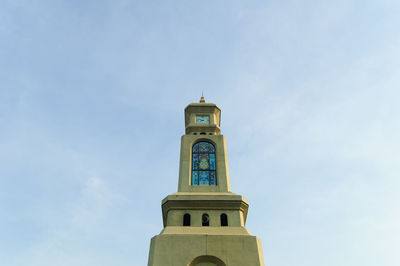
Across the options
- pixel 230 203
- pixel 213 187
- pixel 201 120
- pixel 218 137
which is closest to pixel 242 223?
pixel 230 203

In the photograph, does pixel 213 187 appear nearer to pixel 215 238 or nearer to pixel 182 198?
pixel 182 198

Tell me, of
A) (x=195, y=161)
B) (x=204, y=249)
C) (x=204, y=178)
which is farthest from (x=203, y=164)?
(x=204, y=249)

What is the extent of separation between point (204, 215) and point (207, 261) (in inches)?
118

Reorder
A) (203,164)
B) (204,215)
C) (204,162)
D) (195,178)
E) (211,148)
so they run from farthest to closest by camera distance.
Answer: (211,148)
(204,162)
(203,164)
(195,178)
(204,215)

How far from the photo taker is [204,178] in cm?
2417

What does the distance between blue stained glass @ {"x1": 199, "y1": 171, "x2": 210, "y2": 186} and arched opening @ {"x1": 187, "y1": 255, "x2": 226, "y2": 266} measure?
5431 millimetres

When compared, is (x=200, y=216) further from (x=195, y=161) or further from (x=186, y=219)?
→ (x=195, y=161)

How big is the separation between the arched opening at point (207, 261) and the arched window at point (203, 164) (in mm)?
5431

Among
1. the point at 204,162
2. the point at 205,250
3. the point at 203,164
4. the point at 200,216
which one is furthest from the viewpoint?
the point at 204,162

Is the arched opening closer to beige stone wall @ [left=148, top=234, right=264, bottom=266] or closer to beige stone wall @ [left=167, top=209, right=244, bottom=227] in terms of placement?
beige stone wall @ [left=148, top=234, right=264, bottom=266]

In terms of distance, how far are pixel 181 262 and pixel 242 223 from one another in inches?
174

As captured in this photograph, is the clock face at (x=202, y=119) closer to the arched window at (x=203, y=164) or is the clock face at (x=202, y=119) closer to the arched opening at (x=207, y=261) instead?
the arched window at (x=203, y=164)

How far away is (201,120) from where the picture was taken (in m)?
29.1

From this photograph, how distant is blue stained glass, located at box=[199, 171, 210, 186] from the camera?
2386 centimetres
